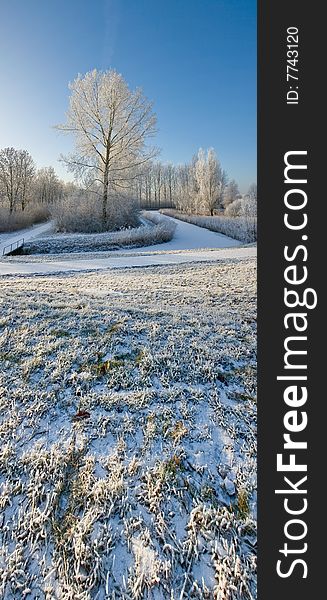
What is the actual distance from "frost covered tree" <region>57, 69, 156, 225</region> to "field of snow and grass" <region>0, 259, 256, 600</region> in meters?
18.0

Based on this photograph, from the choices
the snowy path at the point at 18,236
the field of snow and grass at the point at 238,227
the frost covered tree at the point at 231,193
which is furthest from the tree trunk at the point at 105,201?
the frost covered tree at the point at 231,193

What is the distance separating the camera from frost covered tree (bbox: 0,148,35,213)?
3662 cm

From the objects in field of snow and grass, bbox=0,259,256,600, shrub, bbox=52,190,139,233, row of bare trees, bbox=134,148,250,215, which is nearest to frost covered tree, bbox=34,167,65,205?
row of bare trees, bbox=134,148,250,215

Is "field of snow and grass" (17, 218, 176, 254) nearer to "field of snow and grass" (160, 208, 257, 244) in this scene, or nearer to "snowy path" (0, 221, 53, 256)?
"snowy path" (0, 221, 53, 256)

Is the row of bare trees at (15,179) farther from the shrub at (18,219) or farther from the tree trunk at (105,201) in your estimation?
the tree trunk at (105,201)

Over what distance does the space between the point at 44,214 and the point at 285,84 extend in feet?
139

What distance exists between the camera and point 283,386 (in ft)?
4.07

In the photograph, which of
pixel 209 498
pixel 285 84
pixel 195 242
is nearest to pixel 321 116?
pixel 285 84

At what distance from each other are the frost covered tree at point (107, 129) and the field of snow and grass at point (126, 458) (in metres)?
18.0

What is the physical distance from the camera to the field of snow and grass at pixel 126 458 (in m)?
1.23

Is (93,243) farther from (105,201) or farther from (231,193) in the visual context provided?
(231,193)

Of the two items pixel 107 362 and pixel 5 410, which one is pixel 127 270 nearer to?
pixel 107 362

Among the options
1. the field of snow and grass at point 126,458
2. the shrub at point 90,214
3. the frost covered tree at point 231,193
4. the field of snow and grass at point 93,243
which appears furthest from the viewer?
the frost covered tree at point 231,193

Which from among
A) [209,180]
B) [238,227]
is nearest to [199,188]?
[209,180]
